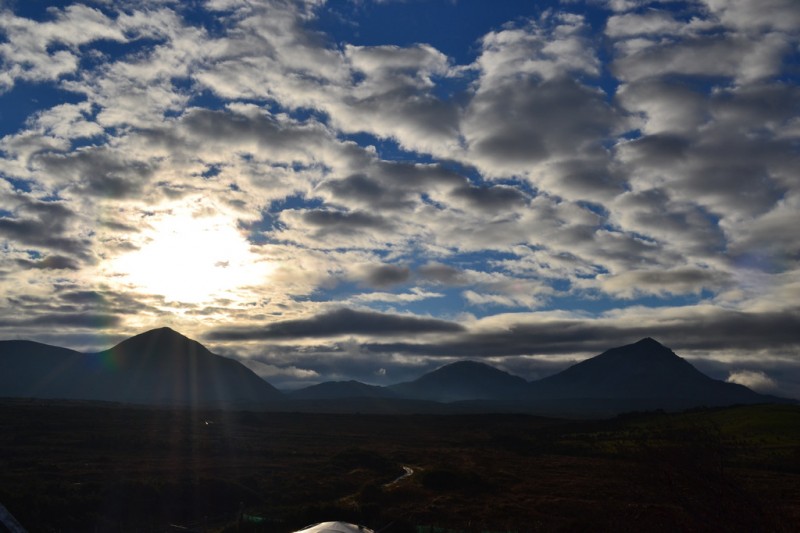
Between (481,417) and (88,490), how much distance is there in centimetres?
14737

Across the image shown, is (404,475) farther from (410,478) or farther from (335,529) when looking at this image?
(335,529)

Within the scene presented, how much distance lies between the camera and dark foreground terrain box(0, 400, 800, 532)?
31.5 metres

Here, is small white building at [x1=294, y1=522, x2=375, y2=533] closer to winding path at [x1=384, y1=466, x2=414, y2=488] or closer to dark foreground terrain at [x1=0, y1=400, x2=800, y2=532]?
dark foreground terrain at [x1=0, y1=400, x2=800, y2=532]

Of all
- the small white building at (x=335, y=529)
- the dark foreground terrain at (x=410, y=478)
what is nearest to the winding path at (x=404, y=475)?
the dark foreground terrain at (x=410, y=478)

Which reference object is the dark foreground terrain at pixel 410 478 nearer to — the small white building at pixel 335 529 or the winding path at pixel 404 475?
the winding path at pixel 404 475

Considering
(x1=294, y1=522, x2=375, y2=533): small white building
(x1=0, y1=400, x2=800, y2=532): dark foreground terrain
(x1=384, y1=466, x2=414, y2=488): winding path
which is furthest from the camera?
(x1=384, y1=466, x2=414, y2=488): winding path

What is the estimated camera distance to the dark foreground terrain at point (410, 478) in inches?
1240

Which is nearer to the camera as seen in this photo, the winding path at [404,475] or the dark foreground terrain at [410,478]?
the dark foreground terrain at [410,478]

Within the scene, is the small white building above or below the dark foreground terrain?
above

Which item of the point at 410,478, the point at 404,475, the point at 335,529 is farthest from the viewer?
the point at 404,475

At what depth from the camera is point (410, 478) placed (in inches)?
2387

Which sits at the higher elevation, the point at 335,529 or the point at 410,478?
the point at 335,529

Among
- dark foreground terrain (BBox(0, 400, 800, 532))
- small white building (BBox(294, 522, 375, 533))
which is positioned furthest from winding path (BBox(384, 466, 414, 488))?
small white building (BBox(294, 522, 375, 533))

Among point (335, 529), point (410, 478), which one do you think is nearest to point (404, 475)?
point (410, 478)
